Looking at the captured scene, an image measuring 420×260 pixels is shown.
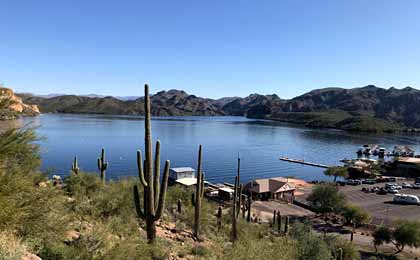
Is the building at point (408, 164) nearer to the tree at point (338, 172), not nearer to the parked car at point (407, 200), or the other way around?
the tree at point (338, 172)

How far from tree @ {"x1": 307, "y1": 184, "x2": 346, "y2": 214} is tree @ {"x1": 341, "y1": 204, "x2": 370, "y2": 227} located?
151 cm

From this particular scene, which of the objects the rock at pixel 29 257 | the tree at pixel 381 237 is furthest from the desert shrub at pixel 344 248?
the rock at pixel 29 257

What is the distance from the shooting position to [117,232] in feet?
40.1

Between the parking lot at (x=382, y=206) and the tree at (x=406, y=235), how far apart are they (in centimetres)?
857

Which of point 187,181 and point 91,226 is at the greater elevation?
point 91,226

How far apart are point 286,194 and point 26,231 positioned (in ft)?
133

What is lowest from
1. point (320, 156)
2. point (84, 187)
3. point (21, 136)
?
point (320, 156)

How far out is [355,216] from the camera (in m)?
31.3

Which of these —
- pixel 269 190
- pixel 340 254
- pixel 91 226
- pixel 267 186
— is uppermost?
Answer: pixel 91 226

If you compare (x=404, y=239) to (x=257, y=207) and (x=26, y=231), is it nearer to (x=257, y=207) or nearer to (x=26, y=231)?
(x=257, y=207)

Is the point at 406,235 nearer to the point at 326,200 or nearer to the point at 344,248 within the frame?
the point at 344,248

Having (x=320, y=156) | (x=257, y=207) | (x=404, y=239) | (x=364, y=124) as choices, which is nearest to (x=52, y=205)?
(x=404, y=239)

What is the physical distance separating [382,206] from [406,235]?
17.5 metres

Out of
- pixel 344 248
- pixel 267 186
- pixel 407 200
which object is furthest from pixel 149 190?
pixel 407 200
